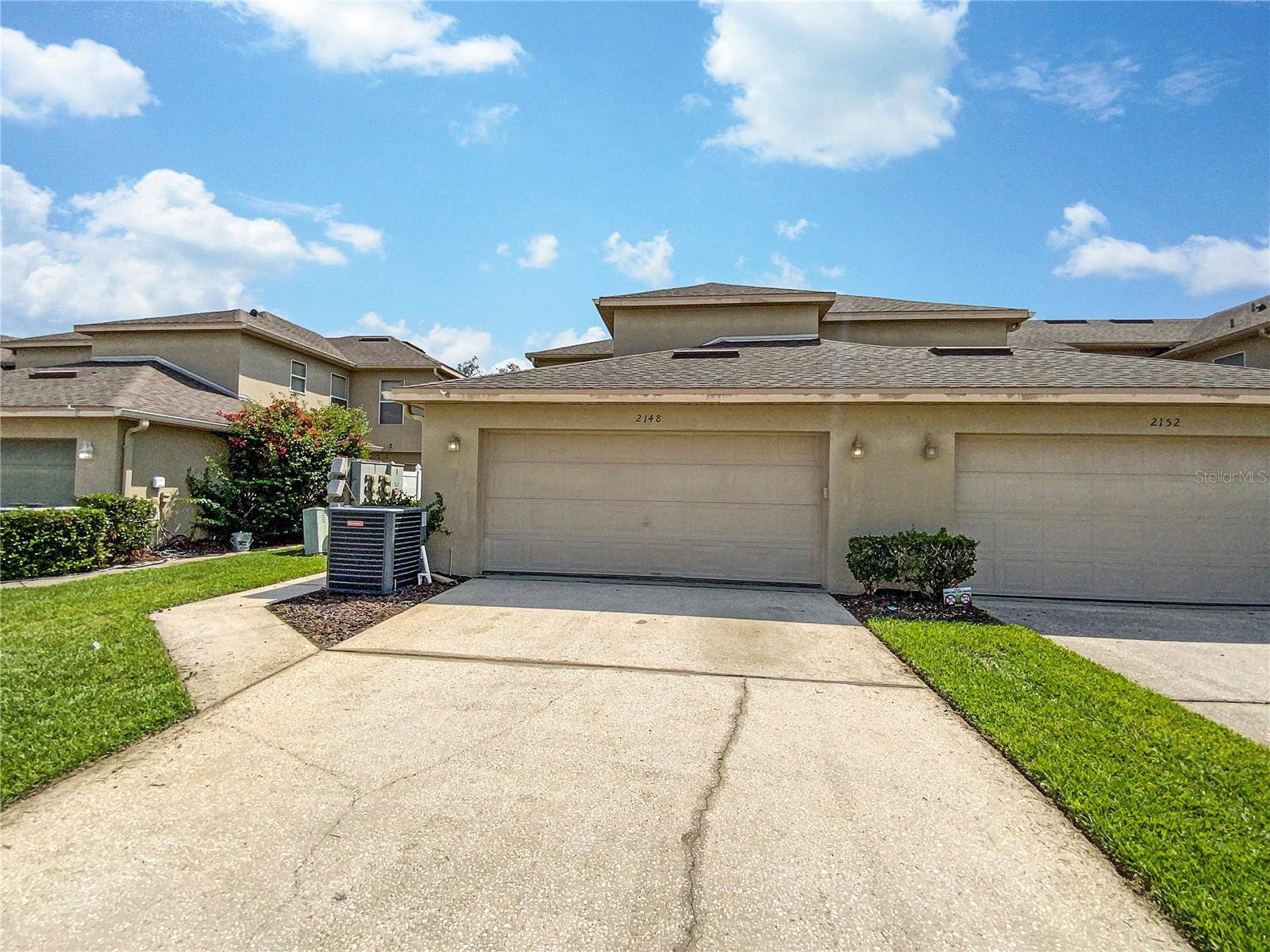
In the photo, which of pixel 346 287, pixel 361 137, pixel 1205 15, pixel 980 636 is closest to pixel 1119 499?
pixel 980 636

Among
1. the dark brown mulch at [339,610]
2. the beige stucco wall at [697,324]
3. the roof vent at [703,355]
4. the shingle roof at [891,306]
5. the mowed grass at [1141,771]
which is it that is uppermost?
the shingle roof at [891,306]

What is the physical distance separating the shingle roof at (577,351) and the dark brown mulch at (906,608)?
1146 cm

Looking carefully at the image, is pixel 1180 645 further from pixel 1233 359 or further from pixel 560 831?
pixel 1233 359

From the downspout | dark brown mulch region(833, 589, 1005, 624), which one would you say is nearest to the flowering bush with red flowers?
the downspout

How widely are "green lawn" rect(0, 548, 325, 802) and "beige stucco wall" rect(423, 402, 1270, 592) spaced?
5194mm

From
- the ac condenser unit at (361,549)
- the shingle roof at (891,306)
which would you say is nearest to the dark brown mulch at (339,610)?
the ac condenser unit at (361,549)

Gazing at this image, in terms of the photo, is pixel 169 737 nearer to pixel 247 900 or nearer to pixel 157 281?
pixel 247 900

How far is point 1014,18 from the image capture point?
25.3 ft

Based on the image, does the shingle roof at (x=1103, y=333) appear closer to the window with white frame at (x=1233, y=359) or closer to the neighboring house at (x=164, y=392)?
the window with white frame at (x=1233, y=359)

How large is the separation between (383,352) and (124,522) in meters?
11.8

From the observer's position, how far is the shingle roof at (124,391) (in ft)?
36.0

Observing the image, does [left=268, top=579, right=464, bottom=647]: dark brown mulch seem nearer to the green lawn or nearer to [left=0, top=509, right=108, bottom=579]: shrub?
the green lawn

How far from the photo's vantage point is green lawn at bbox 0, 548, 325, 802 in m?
3.18

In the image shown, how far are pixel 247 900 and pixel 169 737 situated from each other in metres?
1.85
